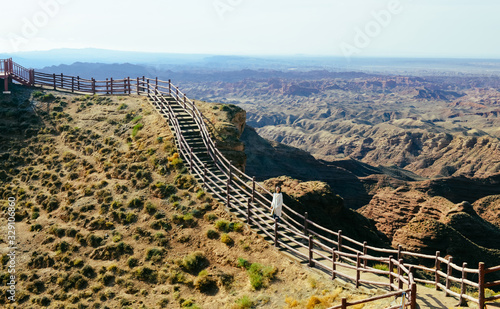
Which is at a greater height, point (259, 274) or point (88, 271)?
point (259, 274)

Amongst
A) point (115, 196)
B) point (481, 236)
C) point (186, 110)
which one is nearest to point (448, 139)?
point (481, 236)

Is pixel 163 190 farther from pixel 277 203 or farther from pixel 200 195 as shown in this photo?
pixel 277 203

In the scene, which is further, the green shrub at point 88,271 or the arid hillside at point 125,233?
the green shrub at point 88,271

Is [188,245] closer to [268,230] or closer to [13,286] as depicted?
[268,230]

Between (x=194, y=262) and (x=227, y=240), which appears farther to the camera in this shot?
(x=227, y=240)

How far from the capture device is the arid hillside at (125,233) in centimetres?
1430

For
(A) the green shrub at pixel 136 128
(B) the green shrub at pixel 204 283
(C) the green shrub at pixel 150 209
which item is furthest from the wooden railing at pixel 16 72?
(B) the green shrub at pixel 204 283

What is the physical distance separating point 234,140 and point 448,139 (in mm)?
92739

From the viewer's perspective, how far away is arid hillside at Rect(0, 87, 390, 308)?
14297mm

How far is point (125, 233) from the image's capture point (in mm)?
17875

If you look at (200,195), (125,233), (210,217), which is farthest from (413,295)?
(125,233)

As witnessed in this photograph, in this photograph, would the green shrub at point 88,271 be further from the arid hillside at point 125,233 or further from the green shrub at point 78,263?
the green shrub at point 78,263

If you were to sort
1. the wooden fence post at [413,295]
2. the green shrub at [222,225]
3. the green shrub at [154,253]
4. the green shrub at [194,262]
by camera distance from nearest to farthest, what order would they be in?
the wooden fence post at [413,295], the green shrub at [194,262], the green shrub at [154,253], the green shrub at [222,225]

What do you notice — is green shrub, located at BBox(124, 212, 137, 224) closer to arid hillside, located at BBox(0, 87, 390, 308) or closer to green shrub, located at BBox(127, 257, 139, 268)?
arid hillside, located at BBox(0, 87, 390, 308)
